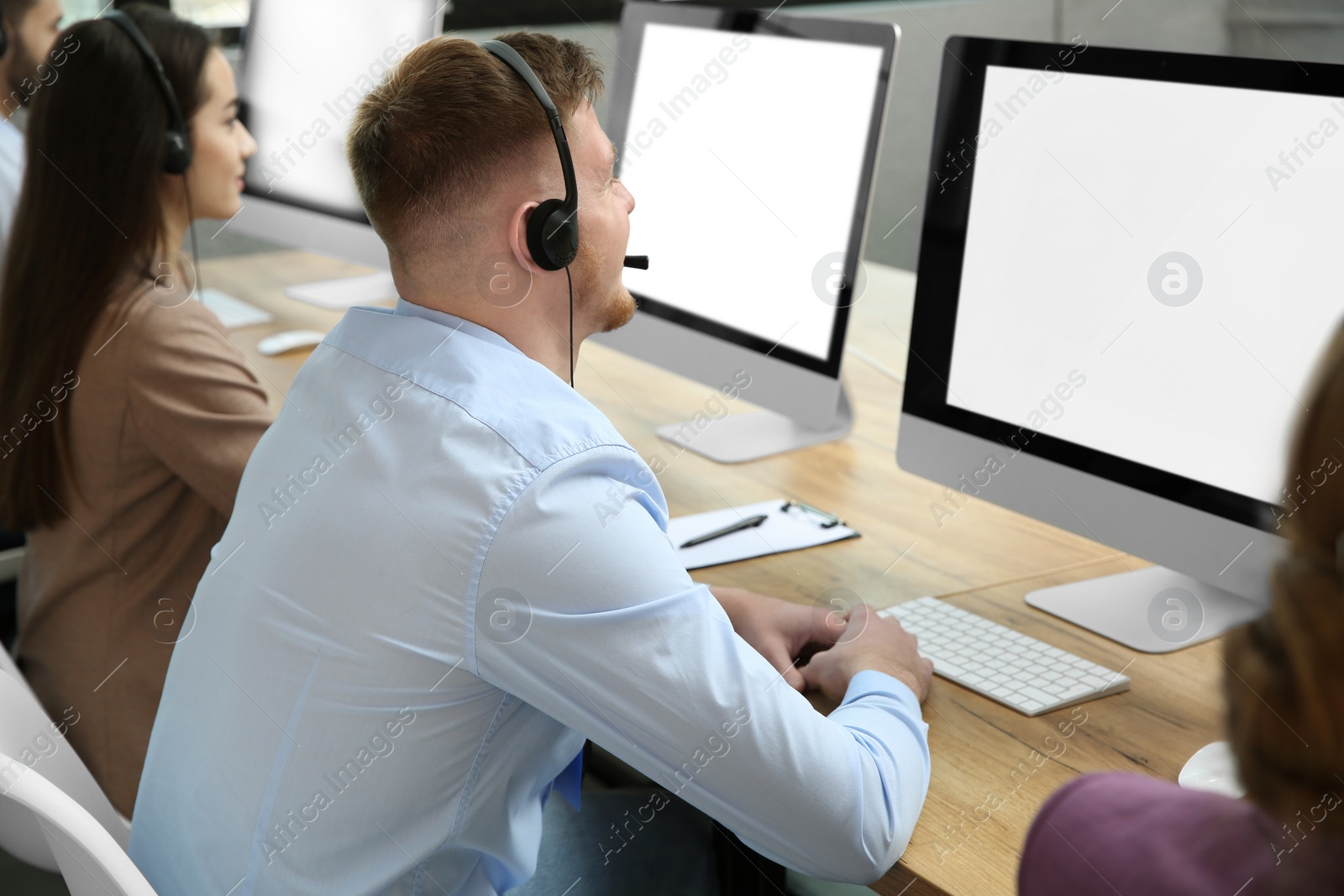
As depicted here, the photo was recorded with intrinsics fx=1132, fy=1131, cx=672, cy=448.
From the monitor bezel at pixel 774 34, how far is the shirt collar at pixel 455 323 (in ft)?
1.87

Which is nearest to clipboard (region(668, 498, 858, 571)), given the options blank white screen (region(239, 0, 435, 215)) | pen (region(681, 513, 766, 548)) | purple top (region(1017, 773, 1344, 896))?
pen (region(681, 513, 766, 548))

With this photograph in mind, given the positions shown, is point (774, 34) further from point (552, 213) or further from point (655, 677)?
point (655, 677)

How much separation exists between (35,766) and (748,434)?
3.28 feet

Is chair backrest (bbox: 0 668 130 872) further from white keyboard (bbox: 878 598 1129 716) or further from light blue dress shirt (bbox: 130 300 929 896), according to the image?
white keyboard (bbox: 878 598 1129 716)

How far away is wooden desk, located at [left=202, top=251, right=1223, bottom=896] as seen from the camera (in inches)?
31.8

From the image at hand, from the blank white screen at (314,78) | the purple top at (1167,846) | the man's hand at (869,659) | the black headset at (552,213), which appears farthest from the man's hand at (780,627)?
the blank white screen at (314,78)

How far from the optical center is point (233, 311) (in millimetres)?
2205

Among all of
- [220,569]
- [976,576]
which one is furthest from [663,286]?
[220,569]

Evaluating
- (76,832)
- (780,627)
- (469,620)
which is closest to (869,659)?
(780,627)

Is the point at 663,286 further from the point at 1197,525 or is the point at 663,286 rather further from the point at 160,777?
the point at 160,777

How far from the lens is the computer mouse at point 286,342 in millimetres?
1978

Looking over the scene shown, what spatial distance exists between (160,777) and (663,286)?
946 mm

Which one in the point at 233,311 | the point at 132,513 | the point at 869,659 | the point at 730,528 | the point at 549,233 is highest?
the point at 549,233

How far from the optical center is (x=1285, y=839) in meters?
0.41
